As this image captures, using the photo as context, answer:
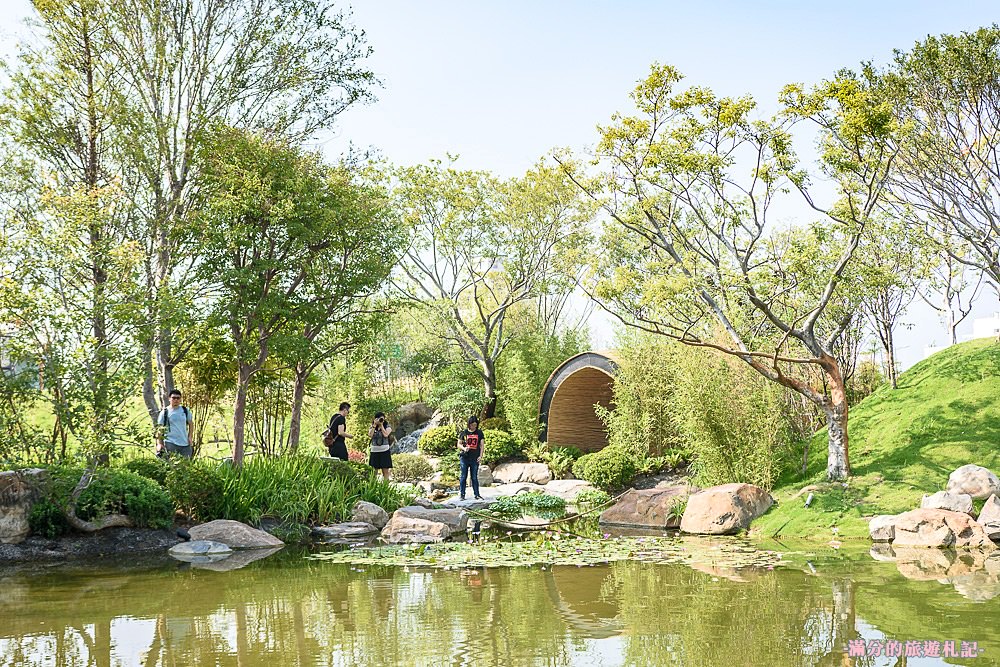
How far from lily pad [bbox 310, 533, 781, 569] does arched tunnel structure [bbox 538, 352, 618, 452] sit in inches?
406

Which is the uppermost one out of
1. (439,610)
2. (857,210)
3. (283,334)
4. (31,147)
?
(31,147)

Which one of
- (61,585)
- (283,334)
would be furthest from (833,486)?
(61,585)

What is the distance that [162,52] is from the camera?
14594 millimetres

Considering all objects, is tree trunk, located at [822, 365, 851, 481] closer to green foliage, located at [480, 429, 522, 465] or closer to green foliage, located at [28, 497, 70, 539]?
green foliage, located at [28, 497, 70, 539]

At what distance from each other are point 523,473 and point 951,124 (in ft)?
37.5

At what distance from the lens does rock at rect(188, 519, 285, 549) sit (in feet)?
34.6

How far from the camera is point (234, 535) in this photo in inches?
419

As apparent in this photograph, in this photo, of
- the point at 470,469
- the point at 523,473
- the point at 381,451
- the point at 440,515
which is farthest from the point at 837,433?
the point at 523,473

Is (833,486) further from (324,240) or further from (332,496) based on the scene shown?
(324,240)

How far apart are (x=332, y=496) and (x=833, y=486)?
23.1 feet

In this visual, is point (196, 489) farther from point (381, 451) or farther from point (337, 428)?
point (381, 451)

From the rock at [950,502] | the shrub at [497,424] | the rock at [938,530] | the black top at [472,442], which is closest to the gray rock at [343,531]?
the black top at [472,442]

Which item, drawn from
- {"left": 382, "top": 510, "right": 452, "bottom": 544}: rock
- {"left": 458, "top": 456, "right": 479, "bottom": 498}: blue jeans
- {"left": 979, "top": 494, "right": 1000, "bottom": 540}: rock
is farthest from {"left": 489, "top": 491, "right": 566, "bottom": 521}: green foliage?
{"left": 979, "top": 494, "right": 1000, "bottom": 540}: rock

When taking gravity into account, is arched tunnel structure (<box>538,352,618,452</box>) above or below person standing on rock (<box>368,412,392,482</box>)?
above
